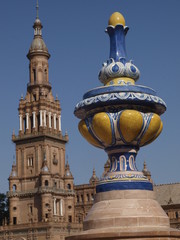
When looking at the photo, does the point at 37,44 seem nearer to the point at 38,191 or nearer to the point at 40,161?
the point at 40,161

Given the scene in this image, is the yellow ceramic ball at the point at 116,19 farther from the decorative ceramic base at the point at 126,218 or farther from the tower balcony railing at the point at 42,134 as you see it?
the tower balcony railing at the point at 42,134

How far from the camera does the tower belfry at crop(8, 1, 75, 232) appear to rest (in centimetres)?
8356

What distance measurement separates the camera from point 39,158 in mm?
86188

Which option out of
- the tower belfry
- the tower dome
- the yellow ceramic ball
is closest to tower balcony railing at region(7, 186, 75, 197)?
the tower belfry

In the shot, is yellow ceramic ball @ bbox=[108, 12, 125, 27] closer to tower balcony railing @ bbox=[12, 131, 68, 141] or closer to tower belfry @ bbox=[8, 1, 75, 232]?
tower belfry @ bbox=[8, 1, 75, 232]

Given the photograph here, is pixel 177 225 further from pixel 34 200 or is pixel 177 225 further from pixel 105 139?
pixel 105 139

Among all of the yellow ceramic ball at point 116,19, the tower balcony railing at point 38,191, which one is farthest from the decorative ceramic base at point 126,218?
the tower balcony railing at point 38,191

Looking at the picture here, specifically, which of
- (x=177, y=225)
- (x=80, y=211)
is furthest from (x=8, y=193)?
(x=177, y=225)

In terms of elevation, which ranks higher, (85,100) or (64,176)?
(64,176)

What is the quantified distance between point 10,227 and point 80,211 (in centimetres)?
2216

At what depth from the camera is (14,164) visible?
289 feet

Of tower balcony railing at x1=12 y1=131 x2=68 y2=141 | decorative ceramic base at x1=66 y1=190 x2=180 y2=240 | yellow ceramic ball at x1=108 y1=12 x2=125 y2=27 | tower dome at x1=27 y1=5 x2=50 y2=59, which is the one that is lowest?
decorative ceramic base at x1=66 y1=190 x2=180 y2=240

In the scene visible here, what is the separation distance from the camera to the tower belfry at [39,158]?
274 ft

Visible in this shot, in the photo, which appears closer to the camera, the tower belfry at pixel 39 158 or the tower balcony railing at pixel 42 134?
the tower belfry at pixel 39 158
